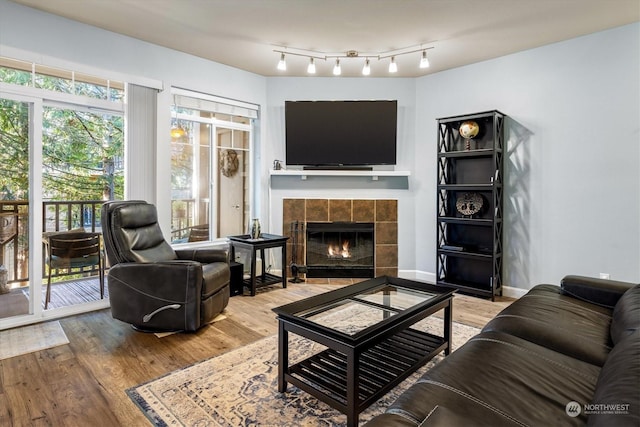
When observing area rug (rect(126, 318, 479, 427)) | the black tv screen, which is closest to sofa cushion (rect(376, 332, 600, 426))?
area rug (rect(126, 318, 479, 427))

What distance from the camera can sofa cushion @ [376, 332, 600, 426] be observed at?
1185 millimetres

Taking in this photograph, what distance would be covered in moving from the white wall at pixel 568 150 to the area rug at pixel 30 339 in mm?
4451

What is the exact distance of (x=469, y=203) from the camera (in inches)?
168

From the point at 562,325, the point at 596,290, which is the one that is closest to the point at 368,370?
the point at 562,325

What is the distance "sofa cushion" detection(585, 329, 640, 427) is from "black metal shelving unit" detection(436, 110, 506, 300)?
9.22ft

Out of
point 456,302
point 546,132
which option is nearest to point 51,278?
point 456,302

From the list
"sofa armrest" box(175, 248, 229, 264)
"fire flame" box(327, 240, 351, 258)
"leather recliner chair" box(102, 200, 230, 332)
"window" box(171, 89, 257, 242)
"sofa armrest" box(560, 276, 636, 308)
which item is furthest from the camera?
"fire flame" box(327, 240, 351, 258)

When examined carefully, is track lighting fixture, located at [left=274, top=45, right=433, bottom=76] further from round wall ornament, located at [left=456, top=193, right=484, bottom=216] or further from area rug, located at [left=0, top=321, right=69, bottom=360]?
area rug, located at [left=0, top=321, right=69, bottom=360]

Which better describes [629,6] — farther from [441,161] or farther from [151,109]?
[151,109]

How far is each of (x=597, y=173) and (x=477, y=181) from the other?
1127 millimetres

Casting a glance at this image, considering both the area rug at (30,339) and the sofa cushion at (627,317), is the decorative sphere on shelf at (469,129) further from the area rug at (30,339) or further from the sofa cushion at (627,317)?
the area rug at (30,339)

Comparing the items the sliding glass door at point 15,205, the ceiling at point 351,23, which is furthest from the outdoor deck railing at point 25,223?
the ceiling at point 351,23

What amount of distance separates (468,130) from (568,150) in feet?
3.29

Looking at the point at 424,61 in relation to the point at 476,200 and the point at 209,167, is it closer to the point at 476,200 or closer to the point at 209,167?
the point at 476,200
